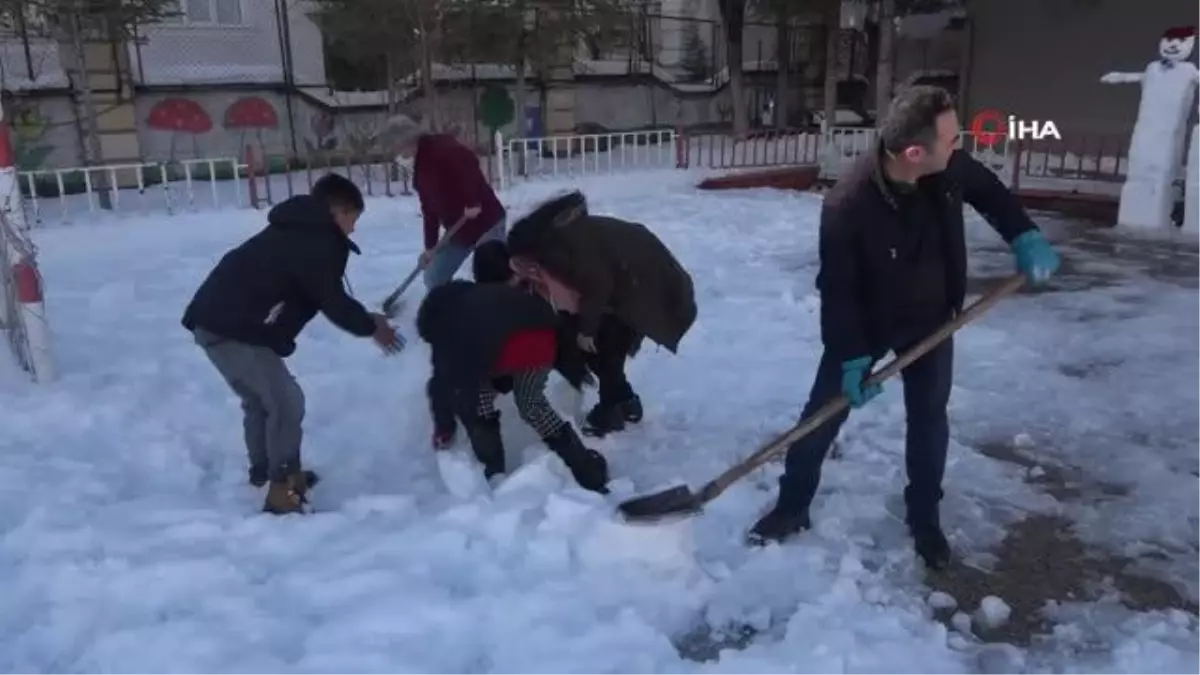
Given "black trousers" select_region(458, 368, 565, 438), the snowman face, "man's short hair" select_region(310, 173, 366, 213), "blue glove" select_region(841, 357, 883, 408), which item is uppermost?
the snowman face

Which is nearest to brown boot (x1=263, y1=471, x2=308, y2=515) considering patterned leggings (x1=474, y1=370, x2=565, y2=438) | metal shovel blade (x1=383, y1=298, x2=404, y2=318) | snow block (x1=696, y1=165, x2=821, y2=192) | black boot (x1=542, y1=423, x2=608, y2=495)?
patterned leggings (x1=474, y1=370, x2=565, y2=438)

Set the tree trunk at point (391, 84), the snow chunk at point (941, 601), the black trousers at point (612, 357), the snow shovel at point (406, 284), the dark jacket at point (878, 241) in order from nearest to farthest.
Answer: the dark jacket at point (878, 241) → the snow chunk at point (941, 601) → the black trousers at point (612, 357) → the snow shovel at point (406, 284) → the tree trunk at point (391, 84)

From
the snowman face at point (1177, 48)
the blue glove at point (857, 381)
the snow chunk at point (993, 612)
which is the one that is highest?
the snowman face at point (1177, 48)

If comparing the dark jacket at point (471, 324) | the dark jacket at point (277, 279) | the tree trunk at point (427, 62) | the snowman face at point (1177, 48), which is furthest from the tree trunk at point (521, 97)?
the dark jacket at point (277, 279)

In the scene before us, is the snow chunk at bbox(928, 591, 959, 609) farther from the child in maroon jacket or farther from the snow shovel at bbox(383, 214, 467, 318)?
the snow shovel at bbox(383, 214, 467, 318)

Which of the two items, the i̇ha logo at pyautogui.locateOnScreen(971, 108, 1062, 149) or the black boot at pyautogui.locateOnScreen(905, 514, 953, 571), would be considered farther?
the i̇ha logo at pyautogui.locateOnScreen(971, 108, 1062, 149)

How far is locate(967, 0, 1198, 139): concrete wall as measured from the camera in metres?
15.3

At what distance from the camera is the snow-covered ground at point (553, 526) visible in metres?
2.75

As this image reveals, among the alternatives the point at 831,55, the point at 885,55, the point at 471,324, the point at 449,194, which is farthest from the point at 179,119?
the point at 471,324

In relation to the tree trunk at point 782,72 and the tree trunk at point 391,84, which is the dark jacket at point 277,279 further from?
the tree trunk at point 782,72

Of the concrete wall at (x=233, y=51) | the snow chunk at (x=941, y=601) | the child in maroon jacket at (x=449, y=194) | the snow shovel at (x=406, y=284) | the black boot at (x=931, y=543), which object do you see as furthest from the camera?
the concrete wall at (x=233, y=51)

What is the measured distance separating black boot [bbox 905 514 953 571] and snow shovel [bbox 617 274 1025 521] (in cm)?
51

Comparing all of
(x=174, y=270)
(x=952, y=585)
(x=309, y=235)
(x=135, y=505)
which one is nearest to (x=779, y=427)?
(x=952, y=585)

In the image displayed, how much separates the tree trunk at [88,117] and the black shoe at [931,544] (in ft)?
32.7
